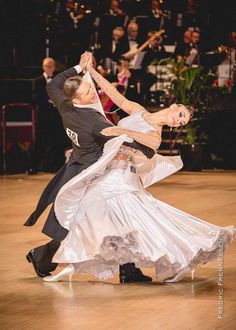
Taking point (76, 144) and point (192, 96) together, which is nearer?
point (76, 144)

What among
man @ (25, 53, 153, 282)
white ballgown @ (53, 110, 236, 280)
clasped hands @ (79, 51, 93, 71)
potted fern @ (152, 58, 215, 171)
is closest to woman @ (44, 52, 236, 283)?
white ballgown @ (53, 110, 236, 280)

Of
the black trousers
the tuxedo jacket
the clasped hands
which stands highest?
the clasped hands

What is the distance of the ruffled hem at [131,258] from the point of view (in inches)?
229

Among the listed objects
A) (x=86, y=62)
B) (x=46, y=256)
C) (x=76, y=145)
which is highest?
(x=86, y=62)

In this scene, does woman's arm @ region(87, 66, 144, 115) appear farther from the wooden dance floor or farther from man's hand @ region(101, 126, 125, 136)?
the wooden dance floor

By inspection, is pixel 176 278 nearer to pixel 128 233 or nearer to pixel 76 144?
pixel 128 233

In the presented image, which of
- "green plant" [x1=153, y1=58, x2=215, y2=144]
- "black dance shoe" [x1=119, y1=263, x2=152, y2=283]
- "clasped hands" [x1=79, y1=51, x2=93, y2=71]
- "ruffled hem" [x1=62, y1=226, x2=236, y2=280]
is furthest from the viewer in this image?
"green plant" [x1=153, y1=58, x2=215, y2=144]

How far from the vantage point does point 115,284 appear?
20.0 feet

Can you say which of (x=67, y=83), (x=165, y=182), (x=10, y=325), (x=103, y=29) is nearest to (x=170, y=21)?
(x=103, y=29)

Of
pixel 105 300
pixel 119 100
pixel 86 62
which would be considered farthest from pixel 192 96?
pixel 105 300

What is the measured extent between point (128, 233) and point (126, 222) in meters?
0.11

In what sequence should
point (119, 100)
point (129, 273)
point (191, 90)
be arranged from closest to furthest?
point (129, 273) → point (119, 100) → point (191, 90)

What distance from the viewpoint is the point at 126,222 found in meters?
5.92

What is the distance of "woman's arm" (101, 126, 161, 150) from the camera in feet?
19.4
